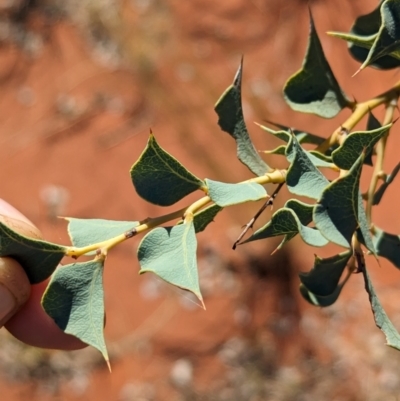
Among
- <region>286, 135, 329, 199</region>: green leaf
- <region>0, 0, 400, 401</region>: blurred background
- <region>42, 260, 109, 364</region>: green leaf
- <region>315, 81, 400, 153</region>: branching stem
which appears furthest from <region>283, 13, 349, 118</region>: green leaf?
<region>0, 0, 400, 401</region>: blurred background

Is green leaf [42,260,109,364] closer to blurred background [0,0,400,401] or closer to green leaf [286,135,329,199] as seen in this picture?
green leaf [286,135,329,199]

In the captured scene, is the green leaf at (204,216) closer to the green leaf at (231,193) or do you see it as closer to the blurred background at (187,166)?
the green leaf at (231,193)

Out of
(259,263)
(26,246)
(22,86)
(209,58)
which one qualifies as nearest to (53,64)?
(22,86)

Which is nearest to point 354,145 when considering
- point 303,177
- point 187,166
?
point 303,177

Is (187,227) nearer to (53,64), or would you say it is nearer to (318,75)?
(318,75)

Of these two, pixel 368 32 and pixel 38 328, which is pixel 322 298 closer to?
pixel 368 32

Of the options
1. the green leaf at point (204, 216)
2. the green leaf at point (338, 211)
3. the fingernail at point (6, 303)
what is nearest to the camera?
the green leaf at point (338, 211)

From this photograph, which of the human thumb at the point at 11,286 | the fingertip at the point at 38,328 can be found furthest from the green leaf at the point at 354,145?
the fingertip at the point at 38,328
